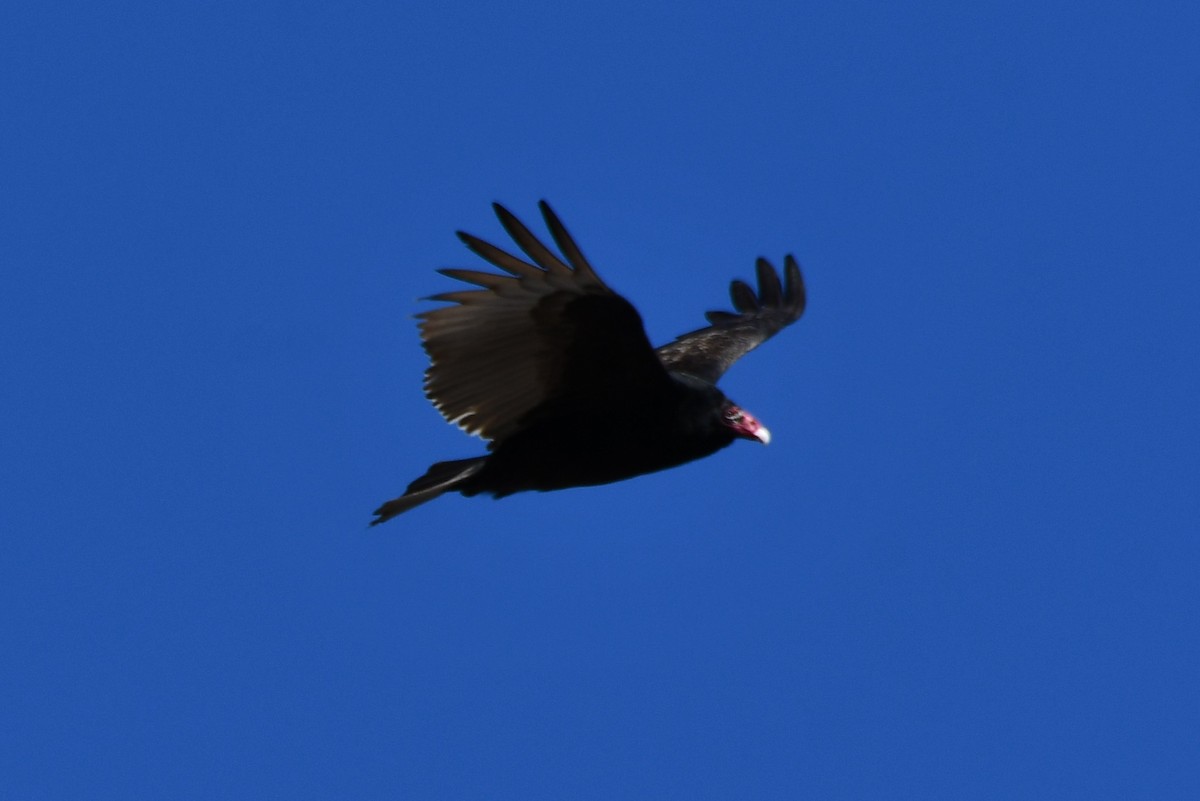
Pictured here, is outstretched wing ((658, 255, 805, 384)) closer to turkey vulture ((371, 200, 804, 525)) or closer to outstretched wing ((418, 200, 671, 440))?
turkey vulture ((371, 200, 804, 525))

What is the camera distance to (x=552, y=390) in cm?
845

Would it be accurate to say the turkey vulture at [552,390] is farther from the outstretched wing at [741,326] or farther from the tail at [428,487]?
the outstretched wing at [741,326]

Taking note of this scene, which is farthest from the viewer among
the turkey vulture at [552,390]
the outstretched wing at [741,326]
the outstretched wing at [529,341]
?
the outstretched wing at [741,326]

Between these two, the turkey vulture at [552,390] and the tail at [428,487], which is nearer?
the turkey vulture at [552,390]

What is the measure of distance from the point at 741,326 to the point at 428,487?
3.03 meters

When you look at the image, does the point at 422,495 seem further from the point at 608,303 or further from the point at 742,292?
the point at 742,292

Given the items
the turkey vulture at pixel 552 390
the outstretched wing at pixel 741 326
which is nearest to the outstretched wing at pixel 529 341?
the turkey vulture at pixel 552 390

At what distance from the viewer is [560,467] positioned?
8.59 m

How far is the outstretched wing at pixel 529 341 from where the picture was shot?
25.9ft

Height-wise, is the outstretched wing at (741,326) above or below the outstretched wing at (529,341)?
above

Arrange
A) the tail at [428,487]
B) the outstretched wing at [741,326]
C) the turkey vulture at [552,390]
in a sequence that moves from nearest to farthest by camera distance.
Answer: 1. the turkey vulture at [552,390]
2. the tail at [428,487]
3. the outstretched wing at [741,326]

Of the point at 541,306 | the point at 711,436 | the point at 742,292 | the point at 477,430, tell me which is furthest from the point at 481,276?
the point at 742,292

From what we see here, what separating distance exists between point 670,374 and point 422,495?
1.26 m

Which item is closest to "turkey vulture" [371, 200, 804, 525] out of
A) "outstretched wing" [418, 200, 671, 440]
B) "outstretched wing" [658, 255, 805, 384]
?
"outstretched wing" [418, 200, 671, 440]
